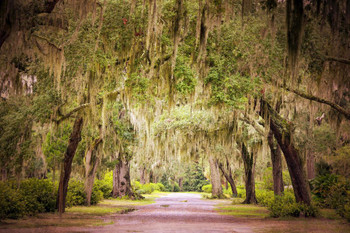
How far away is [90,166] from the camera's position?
1680cm

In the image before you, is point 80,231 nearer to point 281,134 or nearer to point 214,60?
point 214,60

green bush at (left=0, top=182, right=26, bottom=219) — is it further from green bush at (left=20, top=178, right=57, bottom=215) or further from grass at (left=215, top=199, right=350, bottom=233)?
grass at (left=215, top=199, right=350, bottom=233)

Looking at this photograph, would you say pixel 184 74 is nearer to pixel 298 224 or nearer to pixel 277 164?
pixel 298 224

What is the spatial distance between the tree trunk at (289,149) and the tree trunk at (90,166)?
25.4ft

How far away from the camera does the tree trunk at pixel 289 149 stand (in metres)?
12.2

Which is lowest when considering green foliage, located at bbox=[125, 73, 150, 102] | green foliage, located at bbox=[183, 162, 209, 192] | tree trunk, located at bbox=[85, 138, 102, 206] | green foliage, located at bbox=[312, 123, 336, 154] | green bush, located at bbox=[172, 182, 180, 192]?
green bush, located at bbox=[172, 182, 180, 192]

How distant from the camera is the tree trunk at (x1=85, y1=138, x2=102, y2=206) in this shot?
16344 millimetres

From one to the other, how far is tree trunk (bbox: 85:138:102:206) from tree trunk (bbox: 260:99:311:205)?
775 centimetres

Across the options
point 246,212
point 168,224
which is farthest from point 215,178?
point 168,224

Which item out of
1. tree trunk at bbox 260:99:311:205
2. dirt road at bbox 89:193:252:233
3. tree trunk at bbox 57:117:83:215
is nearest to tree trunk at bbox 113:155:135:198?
dirt road at bbox 89:193:252:233

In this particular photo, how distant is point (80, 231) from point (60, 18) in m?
4.89

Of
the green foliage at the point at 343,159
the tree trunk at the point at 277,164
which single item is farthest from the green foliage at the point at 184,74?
the green foliage at the point at 343,159

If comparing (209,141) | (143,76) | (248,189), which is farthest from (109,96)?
(248,189)

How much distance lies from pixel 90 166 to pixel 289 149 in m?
9.15
